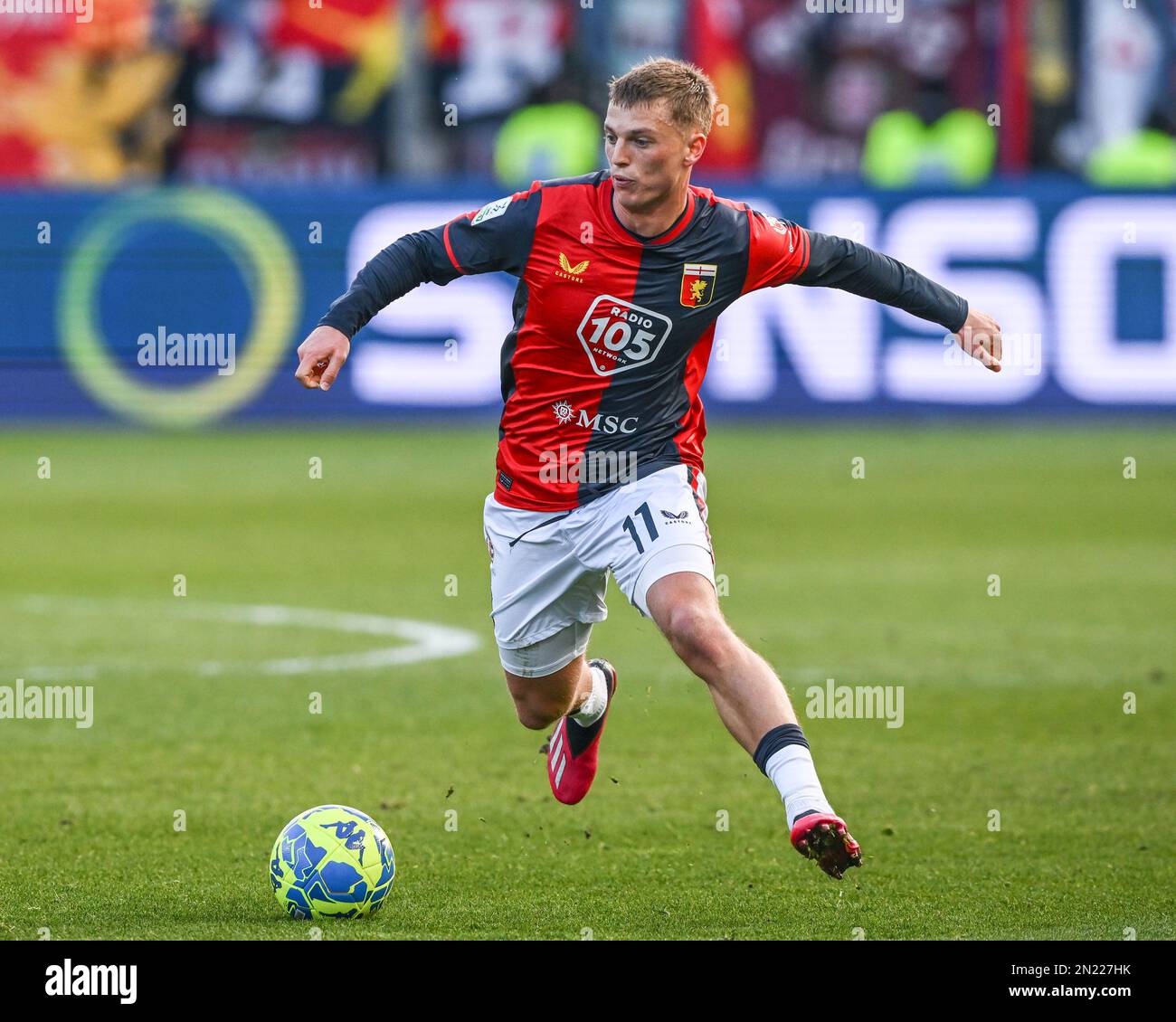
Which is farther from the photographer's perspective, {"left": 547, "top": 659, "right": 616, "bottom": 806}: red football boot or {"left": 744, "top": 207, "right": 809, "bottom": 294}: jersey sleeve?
{"left": 547, "top": 659, "right": 616, "bottom": 806}: red football boot

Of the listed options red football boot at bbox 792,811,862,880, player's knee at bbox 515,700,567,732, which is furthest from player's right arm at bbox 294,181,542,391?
red football boot at bbox 792,811,862,880

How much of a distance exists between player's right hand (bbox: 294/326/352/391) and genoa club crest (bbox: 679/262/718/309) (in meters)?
1.13

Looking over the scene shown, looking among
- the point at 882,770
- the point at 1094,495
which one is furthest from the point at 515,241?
the point at 1094,495

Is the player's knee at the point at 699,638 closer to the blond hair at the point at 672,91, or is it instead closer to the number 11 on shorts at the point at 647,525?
the number 11 on shorts at the point at 647,525

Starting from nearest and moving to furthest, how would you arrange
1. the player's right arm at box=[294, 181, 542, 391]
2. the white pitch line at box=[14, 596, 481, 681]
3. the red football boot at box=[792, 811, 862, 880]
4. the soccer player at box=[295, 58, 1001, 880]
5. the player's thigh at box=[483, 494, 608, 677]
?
1. the red football boot at box=[792, 811, 862, 880]
2. the player's right arm at box=[294, 181, 542, 391]
3. the soccer player at box=[295, 58, 1001, 880]
4. the player's thigh at box=[483, 494, 608, 677]
5. the white pitch line at box=[14, 596, 481, 681]

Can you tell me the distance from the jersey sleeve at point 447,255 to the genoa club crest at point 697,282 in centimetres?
49

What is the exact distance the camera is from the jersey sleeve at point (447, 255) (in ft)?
19.7

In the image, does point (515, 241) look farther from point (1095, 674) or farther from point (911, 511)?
point (911, 511)

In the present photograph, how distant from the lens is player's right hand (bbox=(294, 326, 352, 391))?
5.68m

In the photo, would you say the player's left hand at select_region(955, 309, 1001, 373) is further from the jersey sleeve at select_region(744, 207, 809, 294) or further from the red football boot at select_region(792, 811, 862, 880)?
the red football boot at select_region(792, 811, 862, 880)

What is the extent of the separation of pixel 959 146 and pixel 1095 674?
15.0 metres
